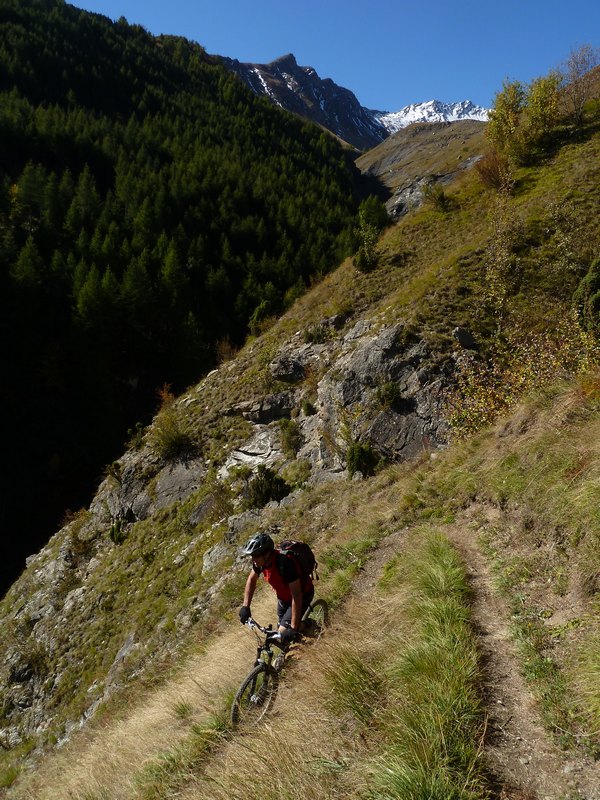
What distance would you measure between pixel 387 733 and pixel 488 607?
2.04 m

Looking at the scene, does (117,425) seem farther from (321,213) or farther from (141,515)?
(321,213)

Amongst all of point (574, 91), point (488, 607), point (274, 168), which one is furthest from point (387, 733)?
point (274, 168)

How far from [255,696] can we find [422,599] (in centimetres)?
214

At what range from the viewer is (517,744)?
303cm

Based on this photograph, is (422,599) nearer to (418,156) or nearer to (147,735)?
(147,735)

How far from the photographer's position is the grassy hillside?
313cm

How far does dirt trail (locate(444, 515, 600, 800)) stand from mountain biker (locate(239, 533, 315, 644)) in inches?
77.7

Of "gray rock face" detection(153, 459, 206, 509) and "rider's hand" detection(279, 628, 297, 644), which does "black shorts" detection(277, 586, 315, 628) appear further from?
"gray rock face" detection(153, 459, 206, 509)

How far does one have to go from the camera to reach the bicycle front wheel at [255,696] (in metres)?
4.58

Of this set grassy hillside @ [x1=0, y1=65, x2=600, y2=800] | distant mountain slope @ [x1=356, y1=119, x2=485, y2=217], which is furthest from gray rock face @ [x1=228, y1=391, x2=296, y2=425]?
distant mountain slope @ [x1=356, y1=119, x2=485, y2=217]

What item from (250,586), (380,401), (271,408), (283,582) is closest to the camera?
(283,582)

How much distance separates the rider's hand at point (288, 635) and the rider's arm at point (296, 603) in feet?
0.17

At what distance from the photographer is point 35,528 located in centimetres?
3008

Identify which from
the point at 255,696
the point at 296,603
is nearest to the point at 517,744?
the point at 296,603
